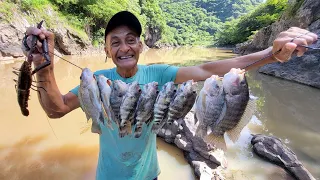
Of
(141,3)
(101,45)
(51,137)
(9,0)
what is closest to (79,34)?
(101,45)

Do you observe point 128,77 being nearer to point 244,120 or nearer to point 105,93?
point 105,93

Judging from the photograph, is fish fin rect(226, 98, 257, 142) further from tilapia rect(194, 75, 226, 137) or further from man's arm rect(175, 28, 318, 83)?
man's arm rect(175, 28, 318, 83)

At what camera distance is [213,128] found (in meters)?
1.97

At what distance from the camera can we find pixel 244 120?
1.97 meters

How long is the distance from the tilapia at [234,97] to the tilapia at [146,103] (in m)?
0.55

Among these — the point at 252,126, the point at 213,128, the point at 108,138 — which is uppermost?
the point at 213,128

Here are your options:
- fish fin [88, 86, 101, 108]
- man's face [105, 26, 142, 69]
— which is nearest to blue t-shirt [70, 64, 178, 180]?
man's face [105, 26, 142, 69]

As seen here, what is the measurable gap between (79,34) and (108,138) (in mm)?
23402

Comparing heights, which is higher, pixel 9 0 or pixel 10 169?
pixel 9 0

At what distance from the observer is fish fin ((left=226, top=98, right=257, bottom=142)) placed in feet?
6.35

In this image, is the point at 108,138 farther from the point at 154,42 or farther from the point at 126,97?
the point at 154,42

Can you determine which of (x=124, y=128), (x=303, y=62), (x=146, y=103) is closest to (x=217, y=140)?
Result: (x=146, y=103)

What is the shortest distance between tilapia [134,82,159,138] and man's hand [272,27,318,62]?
1068 millimetres

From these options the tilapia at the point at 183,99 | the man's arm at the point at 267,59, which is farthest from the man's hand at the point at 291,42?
the tilapia at the point at 183,99
